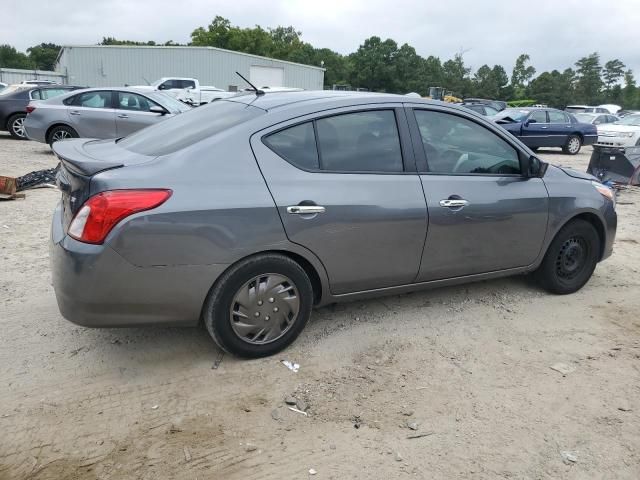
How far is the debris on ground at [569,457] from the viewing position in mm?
2543

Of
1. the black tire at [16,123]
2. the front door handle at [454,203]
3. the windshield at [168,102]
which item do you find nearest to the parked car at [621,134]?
the windshield at [168,102]

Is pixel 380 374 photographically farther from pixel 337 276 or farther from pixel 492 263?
pixel 492 263

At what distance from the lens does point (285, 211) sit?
3.08m

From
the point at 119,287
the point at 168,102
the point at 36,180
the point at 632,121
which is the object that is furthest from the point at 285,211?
the point at 632,121

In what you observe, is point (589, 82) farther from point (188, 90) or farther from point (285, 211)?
point (285, 211)

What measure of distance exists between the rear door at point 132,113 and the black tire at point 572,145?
43.8 feet

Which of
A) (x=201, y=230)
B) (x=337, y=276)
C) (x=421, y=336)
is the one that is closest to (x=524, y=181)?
(x=421, y=336)

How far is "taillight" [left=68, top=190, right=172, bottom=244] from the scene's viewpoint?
8.93 ft

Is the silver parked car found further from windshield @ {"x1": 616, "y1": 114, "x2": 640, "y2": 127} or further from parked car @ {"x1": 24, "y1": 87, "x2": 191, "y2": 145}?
windshield @ {"x1": 616, "y1": 114, "x2": 640, "y2": 127}

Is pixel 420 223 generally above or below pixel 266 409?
above

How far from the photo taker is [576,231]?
4453mm

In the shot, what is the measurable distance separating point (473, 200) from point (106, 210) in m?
2.42

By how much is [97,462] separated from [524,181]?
3.39m

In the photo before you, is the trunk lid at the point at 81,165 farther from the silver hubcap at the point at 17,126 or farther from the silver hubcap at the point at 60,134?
the silver hubcap at the point at 17,126
